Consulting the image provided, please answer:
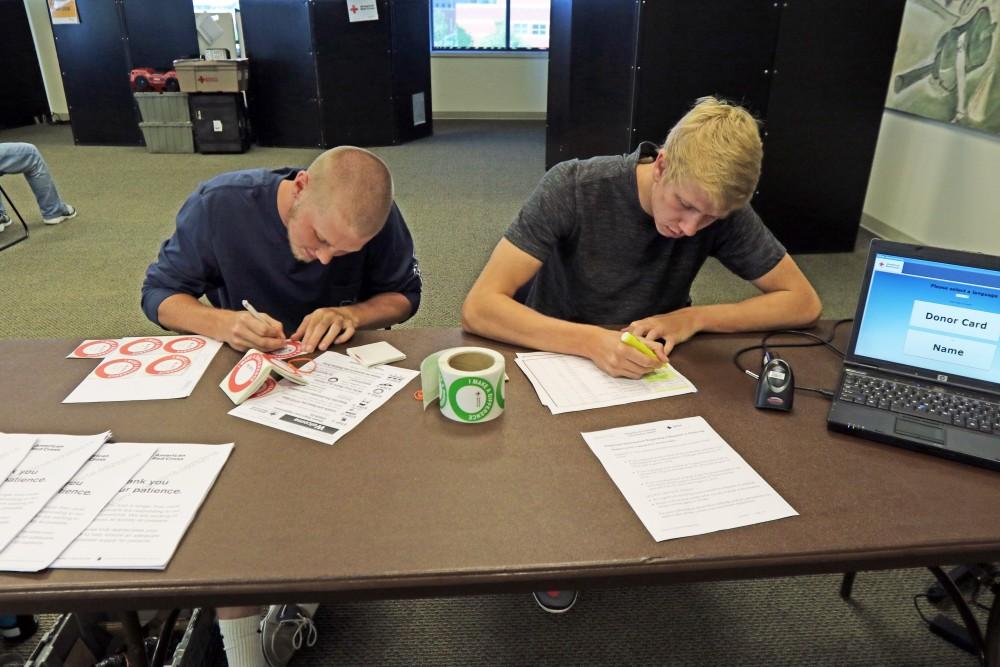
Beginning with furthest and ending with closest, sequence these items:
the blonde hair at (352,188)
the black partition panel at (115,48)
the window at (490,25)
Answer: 1. the window at (490,25)
2. the black partition panel at (115,48)
3. the blonde hair at (352,188)

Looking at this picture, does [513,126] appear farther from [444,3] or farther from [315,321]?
[315,321]

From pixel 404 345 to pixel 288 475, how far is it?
427 millimetres

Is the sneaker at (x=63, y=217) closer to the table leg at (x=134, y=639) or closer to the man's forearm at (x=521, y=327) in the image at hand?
the man's forearm at (x=521, y=327)

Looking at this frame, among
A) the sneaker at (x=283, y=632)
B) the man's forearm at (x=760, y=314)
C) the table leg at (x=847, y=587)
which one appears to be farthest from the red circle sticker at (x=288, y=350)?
the table leg at (x=847, y=587)

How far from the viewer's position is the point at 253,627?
48.9 inches

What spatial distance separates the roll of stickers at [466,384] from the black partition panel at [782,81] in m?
2.67

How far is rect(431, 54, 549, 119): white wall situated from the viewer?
24.6 ft

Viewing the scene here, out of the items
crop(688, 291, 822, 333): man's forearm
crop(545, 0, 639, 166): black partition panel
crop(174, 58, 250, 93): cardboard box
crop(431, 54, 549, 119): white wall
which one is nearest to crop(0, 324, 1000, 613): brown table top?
crop(688, 291, 822, 333): man's forearm

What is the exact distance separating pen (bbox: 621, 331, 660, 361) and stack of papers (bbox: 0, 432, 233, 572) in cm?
64

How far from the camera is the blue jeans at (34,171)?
3.73 m

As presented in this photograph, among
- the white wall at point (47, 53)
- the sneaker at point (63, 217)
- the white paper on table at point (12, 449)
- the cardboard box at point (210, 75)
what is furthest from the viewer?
the white wall at point (47, 53)

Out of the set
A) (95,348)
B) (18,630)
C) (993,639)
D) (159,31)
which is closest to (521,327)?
(95,348)

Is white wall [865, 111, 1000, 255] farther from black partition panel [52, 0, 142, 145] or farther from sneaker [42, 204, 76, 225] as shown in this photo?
black partition panel [52, 0, 142, 145]

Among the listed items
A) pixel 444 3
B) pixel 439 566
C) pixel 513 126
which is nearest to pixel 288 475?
pixel 439 566
